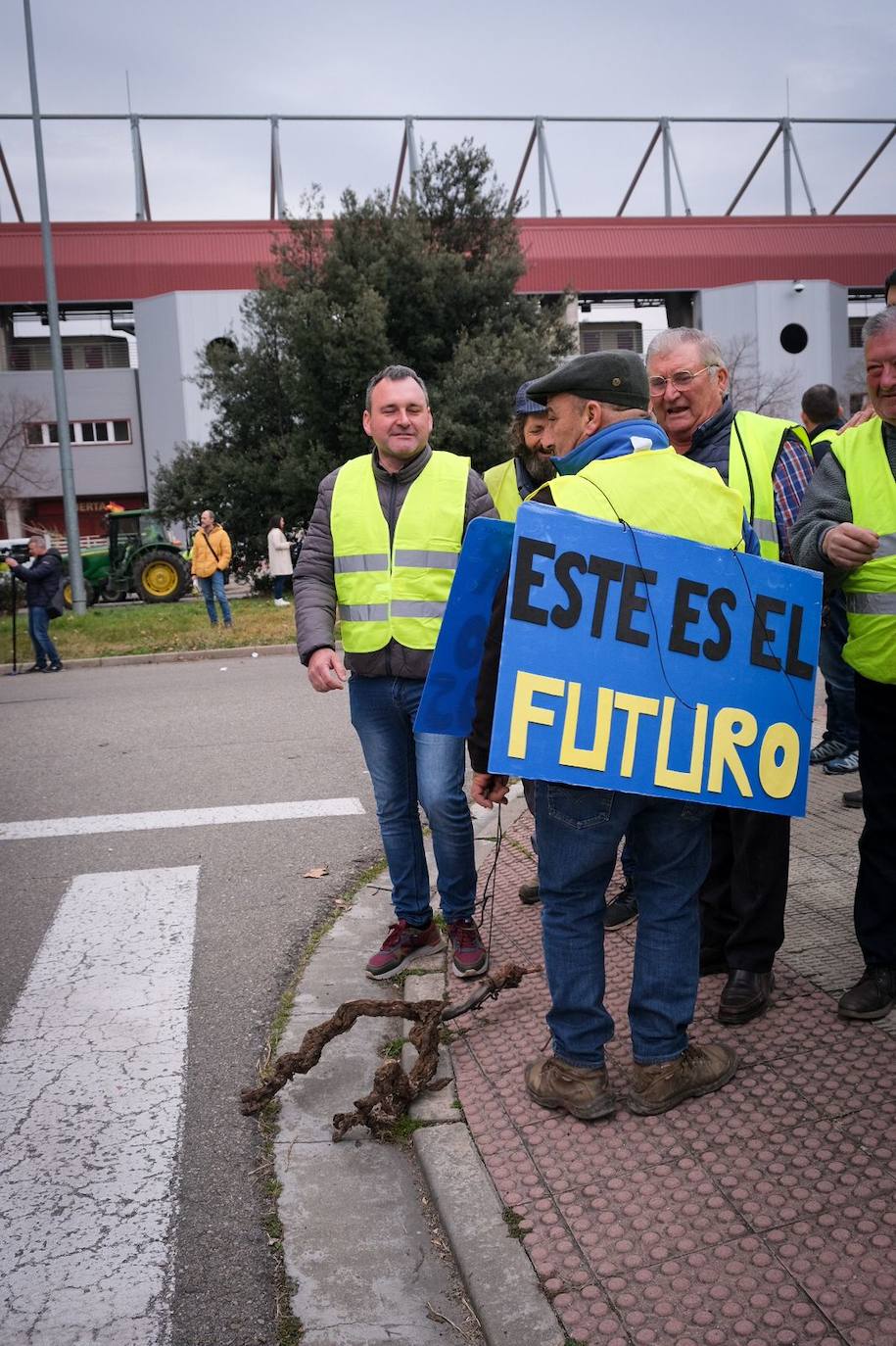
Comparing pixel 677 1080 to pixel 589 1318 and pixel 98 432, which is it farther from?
pixel 98 432

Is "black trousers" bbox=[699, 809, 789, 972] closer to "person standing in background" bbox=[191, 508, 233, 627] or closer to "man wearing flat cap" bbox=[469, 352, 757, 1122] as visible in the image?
"man wearing flat cap" bbox=[469, 352, 757, 1122]

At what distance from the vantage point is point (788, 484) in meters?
3.74

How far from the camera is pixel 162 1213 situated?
2896 millimetres

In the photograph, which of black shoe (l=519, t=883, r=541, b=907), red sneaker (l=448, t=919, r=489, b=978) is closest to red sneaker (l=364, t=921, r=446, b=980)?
red sneaker (l=448, t=919, r=489, b=978)

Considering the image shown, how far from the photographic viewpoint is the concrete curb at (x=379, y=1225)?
96.0 inches

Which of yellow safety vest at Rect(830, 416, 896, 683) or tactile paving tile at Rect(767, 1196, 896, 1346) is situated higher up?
yellow safety vest at Rect(830, 416, 896, 683)

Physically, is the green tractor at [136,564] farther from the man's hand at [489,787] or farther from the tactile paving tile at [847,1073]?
the tactile paving tile at [847,1073]

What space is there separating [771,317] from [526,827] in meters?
40.6

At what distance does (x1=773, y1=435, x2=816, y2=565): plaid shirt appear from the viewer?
3727 millimetres

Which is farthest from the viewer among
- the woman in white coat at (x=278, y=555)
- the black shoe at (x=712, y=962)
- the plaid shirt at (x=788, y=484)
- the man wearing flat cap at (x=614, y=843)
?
the woman in white coat at (x=278, y=555)

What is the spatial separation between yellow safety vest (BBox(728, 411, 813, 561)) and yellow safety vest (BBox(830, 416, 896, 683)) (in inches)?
10.4

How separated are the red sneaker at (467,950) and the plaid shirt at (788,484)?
1683mm

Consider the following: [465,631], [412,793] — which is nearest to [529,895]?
[412,793]

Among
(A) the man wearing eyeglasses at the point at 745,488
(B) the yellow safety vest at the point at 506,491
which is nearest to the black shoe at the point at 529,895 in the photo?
(A) the man wearing eyeglasses at the point at 745,488
